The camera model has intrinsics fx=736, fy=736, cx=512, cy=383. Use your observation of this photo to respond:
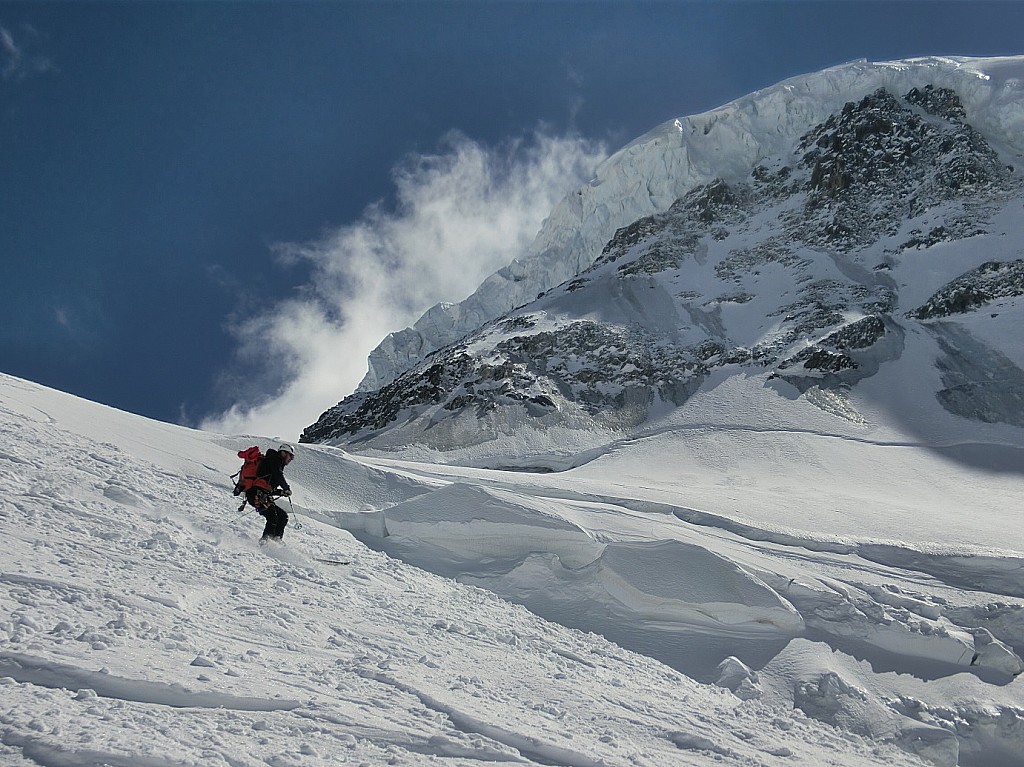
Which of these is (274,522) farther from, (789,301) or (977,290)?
(977,290)

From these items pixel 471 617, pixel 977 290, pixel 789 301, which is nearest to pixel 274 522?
pixel 471 617

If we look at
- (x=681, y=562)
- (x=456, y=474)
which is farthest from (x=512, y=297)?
(x=681, y=562)

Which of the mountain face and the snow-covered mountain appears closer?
the snow-covered mountain

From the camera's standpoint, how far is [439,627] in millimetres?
7051

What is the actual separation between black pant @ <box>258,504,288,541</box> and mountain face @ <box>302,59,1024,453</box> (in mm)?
43375

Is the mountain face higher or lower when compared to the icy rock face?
lower

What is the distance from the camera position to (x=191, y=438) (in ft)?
43.5

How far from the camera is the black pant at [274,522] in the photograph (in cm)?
857

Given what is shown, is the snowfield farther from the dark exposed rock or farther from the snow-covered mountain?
the dark exposed rock

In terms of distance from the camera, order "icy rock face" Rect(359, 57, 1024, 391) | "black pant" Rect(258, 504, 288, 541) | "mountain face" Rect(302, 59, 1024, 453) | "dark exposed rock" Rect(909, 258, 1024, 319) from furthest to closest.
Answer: "icy rock face" Rect(359, 57, 1024, 391), "dark exposed rock" Rect(909, 258, 1024, 319), "mountain face" Rect(302, 59, 1024, 453), "black pant" Rect(258, 504, 288, 541)

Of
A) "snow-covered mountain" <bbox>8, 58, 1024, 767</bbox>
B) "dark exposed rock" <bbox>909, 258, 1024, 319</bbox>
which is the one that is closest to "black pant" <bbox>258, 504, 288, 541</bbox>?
"snow-covered mountain" <bbox>8, 58, 1024, 767</bbox>

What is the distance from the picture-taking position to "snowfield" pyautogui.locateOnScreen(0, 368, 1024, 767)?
165 inches

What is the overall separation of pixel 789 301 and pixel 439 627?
2345 inches

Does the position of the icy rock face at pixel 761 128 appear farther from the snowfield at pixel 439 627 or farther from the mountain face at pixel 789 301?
the snowfield at pixel 439 627
